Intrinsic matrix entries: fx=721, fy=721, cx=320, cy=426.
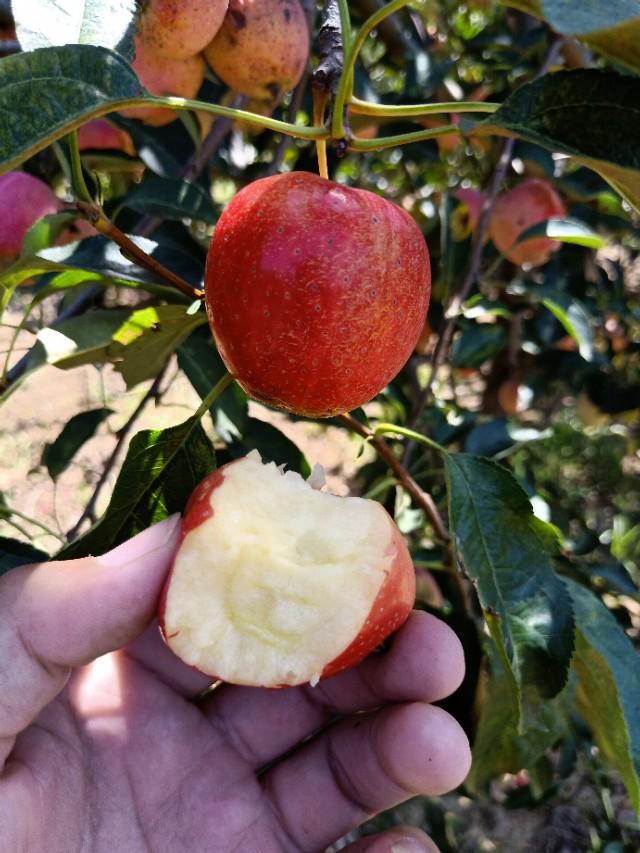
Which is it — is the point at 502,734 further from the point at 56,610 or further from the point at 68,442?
the point at 68,442

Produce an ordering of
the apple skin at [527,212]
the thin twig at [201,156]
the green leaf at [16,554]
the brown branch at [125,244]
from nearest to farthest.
Result: the brown branch at [125,244] → the green leaf at [16,554] → the thin twig at [201,156] → the apple skin at [527,212]

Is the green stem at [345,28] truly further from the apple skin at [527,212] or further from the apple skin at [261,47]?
the apple skin at [527,212]

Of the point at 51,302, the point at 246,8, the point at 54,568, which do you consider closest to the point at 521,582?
the point at 54,568

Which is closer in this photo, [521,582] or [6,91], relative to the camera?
[6,91]

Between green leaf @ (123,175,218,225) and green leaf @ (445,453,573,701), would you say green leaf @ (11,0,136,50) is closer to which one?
green leaf @ (123,175,218,225)

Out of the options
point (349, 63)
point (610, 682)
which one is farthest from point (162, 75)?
point (610, 682)

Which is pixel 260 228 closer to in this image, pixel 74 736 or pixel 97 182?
pixel 97 182

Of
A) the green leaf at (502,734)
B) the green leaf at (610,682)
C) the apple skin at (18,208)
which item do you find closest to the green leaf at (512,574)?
the green leaf at (610,682)
